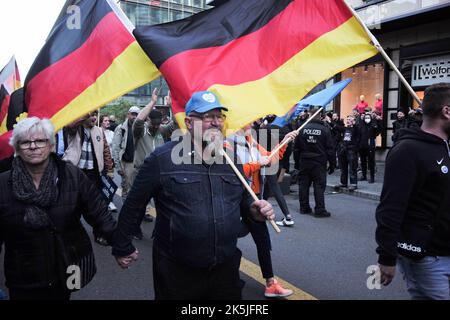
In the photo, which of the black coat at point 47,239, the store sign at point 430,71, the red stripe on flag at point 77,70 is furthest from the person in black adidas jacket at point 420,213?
the store sign at point 430,71

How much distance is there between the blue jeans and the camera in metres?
2.52

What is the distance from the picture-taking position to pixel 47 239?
8.63 feet

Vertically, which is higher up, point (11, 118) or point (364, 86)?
point (364, 86)

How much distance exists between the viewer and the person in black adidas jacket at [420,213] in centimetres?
256

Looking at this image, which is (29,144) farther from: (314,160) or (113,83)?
(314,160)

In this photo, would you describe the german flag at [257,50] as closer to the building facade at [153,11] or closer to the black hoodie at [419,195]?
the black hoodie at [419,195]

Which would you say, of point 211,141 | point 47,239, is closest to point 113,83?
point 211,141

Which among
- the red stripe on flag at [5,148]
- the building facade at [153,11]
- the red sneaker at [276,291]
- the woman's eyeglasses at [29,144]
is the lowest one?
the red sneaker at [276,291]

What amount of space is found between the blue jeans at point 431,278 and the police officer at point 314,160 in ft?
16.6

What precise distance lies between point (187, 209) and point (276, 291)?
1952 mm

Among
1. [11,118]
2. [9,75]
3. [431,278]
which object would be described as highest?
[9,75]

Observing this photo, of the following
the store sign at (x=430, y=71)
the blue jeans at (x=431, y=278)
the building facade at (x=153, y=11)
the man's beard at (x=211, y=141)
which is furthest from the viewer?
the building facade at (x=153, y=11)

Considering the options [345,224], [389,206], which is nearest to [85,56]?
[389,206]

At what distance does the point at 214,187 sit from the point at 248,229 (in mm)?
1351
